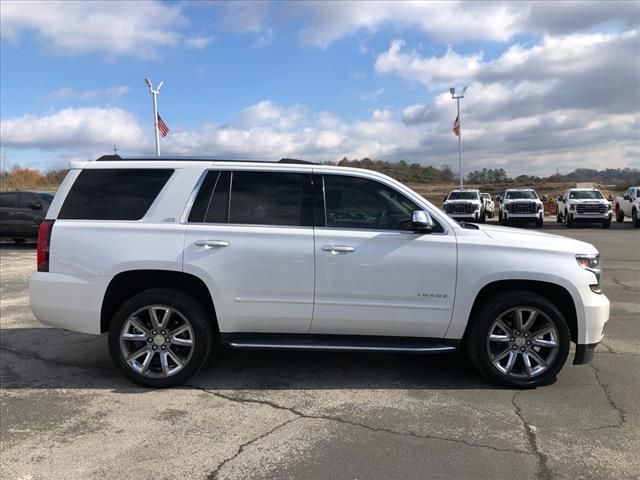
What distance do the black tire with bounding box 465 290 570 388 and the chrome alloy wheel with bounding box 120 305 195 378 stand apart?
2.43 meters

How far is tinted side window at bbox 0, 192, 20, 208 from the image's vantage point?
52.4 feet

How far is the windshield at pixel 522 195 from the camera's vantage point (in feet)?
88.8

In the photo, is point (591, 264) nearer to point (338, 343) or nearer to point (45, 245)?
point (338, 343)

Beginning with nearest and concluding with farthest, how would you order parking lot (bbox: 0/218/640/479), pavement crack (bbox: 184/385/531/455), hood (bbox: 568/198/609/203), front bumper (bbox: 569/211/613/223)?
parking lot (bbox: 0/218/640/479)
pavement crack (bbox: 184/385/531/455)
front bumper (bbox: 569/211/613/223)
hood (bbox: 568/198/609/203)

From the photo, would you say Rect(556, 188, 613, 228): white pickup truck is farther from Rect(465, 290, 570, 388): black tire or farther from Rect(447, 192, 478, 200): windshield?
Rect(465, 290, 570, 388): black tire

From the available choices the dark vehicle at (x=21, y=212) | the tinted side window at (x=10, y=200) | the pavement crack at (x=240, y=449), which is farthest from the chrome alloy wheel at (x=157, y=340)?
the tinted side window at (x=10, y=200)

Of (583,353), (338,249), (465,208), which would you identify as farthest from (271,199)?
(465,208)

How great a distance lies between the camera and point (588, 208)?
24.2 metres

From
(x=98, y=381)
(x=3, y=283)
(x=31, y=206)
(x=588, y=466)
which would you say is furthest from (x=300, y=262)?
(x=31, y=206)

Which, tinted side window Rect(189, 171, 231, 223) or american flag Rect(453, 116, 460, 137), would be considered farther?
american flag Rect(453, 116, 460, 137)

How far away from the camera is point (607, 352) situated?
569 centimetres

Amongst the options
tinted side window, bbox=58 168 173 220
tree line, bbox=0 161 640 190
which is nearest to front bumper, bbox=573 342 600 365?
tinted side window, bbox=58 168 173 220

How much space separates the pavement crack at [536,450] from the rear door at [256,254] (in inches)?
71.3

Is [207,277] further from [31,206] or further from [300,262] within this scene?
[31,206]
